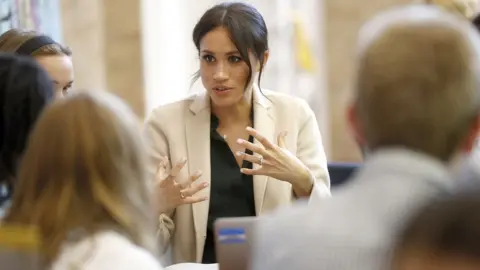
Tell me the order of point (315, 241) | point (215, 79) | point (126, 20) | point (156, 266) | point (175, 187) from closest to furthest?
point (315, 241) → point (156, 266) → point (175, 187) → point (215, 79) → point (126, 20)

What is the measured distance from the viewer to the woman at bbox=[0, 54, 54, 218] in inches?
61.4

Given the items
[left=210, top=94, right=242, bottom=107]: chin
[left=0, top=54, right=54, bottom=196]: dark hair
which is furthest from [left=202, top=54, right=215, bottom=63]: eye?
[left=0, top=54, right=54, bottom=196]: dark hair

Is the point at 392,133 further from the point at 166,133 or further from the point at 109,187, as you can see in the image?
the point at 166,133

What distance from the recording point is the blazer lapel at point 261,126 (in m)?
2.41

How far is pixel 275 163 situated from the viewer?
2230mm

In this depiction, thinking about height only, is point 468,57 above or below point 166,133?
above

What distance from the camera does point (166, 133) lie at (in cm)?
246

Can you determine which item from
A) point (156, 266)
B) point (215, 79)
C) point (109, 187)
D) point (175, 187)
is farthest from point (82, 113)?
point (215, 79)

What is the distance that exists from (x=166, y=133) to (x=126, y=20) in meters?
1.92

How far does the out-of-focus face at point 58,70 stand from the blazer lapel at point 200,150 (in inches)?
14.3

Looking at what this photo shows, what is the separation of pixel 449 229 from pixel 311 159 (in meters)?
1.61

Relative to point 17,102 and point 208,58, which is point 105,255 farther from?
point 208,58

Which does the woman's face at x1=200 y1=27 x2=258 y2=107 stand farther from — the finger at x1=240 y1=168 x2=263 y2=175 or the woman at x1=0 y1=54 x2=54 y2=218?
the woman at x1=0 y1=54 x2=54 y2=218

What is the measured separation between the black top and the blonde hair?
536 mm
